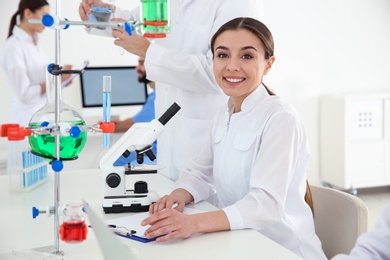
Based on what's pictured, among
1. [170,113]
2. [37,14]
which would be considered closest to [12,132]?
[170,113]

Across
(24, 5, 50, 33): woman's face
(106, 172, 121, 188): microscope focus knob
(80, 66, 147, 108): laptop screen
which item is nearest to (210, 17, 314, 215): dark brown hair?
(106, 172, 121, 188): microscope focus knob

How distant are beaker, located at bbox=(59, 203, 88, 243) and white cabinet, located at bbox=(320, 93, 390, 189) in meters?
3.85

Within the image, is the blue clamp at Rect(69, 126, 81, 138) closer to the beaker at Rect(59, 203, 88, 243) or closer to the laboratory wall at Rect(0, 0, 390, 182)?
the beaker at Rect(59, 203, 88, 243)

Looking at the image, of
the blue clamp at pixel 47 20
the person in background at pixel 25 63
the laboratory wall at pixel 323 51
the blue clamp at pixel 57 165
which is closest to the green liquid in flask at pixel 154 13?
the blue clamp at pixel 47 20

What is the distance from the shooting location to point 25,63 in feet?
13.6

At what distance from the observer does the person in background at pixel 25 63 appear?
13.5 feet

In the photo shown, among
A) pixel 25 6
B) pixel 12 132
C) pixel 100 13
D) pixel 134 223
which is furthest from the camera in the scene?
pixel 25 6

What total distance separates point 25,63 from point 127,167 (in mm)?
2699

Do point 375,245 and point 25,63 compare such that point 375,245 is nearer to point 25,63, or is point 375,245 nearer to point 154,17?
point 154,17

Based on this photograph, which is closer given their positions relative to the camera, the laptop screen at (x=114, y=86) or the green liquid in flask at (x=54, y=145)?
the green liquid in flask at (x=54, y=145)

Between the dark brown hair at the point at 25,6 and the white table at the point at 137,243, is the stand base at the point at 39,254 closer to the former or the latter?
the white table at the point at 137,243

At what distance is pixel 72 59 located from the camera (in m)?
4.34

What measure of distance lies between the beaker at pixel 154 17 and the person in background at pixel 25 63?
2.82m

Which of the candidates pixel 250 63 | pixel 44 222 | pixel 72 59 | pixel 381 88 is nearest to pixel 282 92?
pixel 381 88
